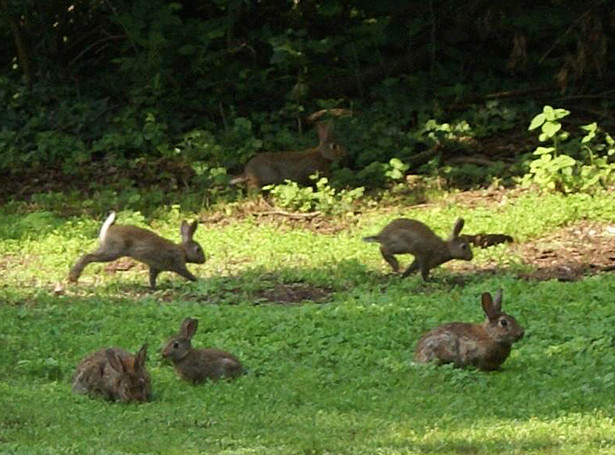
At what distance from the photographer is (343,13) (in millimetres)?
22719

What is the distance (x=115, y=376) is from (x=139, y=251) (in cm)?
435

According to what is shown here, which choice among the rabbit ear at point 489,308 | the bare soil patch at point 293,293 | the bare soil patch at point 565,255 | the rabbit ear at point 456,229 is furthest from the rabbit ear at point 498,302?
the rabbit ear at point 456,229

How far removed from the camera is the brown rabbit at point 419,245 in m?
14.5

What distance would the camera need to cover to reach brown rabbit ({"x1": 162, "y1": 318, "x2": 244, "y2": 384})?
423 inches

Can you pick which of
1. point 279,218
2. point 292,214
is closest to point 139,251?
point 279,218

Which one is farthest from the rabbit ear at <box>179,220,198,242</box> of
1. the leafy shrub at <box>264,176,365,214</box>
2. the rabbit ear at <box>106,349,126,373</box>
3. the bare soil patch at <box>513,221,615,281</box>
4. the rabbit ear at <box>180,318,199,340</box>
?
the rabbit ear at <box>106,349,126,373</box>

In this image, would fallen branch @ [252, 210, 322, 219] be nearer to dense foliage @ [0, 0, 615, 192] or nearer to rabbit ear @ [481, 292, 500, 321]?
dense foliage @ [0, 0, 615, 192]

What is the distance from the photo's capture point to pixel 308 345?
1166 cm

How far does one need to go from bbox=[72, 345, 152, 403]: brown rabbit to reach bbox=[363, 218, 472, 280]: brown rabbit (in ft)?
14.4

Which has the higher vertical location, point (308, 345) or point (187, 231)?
point (187, 231)

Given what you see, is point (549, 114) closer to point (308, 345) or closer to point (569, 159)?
point (569, 159)

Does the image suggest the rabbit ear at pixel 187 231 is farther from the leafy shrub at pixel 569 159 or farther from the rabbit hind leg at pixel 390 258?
the leafy shrub at pixel 569 159

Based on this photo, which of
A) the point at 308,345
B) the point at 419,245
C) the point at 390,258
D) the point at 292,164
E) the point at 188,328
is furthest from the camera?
the point at 292,164

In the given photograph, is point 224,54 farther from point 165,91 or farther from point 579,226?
point 579,226
